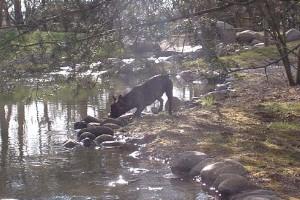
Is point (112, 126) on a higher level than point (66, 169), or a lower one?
higher

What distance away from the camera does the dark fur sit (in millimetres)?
14206

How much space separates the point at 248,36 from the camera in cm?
3045

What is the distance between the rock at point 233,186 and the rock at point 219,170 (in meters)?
0.35

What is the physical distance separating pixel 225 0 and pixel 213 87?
1232 centimetres

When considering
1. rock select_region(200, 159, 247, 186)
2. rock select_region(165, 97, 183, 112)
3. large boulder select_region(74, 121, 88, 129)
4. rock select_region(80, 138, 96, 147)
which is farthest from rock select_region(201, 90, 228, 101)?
rock select_region(200, 159, 247, 186)

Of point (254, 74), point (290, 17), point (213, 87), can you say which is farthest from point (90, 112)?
point (290, 17)

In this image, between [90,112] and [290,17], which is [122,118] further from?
[290,17]

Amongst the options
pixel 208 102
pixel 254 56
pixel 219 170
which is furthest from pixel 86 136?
pixel 254 56

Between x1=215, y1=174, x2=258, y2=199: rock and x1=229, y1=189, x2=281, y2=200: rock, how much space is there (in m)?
0.12

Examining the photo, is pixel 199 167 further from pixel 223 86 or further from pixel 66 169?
pixel 223 86

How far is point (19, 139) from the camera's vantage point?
12.1 meters

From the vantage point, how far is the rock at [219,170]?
8055 mm

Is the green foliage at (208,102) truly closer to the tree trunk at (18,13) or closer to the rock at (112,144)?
the rock at (112,144)

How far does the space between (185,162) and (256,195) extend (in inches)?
84.5
